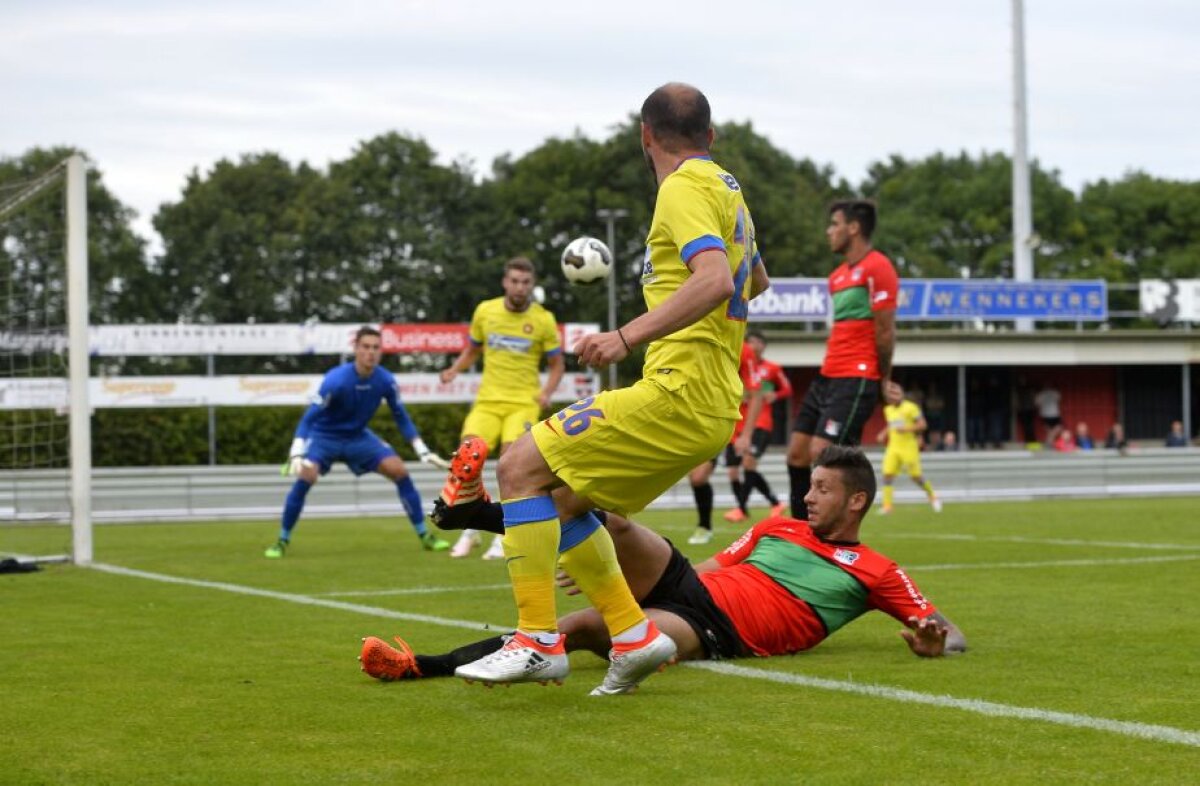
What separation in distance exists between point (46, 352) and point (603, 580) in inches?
380

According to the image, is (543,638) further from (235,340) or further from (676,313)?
(235,340)

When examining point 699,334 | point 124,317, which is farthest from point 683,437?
point 124,317

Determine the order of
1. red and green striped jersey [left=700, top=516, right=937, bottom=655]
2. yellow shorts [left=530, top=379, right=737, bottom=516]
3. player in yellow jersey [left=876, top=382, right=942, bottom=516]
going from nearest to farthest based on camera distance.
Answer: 1. yellow shorts [left=530, top=379, right=737, bottom=516]
2. red and green striped jersey [left=700, top=516, right=937, bottom=655]
3. player in yellow jersey [left=876, top=382, right=942, bottom=516]

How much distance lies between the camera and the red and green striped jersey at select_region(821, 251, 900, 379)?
10.6 meters

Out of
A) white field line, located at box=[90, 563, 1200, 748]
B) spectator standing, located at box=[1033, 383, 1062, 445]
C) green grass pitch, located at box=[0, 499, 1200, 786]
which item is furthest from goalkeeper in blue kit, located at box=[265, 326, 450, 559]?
spectator standing, located at box=[1033, 383, 1062, 445]

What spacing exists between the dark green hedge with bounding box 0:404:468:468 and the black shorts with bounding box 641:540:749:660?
35.3 metres

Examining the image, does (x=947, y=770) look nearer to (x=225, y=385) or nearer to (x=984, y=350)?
(x=225, y=385)

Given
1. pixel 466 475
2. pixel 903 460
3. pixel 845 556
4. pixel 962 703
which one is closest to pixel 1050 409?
pixel 903 460

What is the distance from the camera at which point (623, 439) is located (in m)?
5.37

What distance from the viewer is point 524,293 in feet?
45.6

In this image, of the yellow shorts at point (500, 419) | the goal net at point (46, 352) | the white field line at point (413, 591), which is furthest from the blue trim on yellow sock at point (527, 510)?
the yellow shorts at point (500, 419)

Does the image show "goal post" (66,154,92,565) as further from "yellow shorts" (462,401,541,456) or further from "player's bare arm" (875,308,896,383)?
"player's bare arm" (875,308,896,383)

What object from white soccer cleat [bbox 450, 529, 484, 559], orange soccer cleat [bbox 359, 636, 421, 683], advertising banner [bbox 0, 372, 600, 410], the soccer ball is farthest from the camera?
advertising banner [bbox 0, 372, 600, 410]

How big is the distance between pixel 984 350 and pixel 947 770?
149 feet
